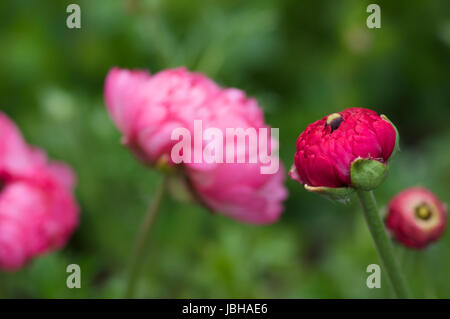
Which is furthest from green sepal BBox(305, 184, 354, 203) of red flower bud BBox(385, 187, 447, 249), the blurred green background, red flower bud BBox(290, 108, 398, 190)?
the blurred green background

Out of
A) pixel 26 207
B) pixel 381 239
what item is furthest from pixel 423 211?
pixel 26 207

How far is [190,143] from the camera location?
2.35ft

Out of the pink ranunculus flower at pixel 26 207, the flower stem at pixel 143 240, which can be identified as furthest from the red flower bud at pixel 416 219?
the pink ranunculus flower at pixel 26 207

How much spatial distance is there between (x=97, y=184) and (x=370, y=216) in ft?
2.71

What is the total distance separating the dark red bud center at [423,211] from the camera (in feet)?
2.27

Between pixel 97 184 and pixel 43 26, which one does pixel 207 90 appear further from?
pixel 43 26

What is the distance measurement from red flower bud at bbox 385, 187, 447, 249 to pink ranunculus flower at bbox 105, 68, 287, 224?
13 centimetres

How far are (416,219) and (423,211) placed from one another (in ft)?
0.05

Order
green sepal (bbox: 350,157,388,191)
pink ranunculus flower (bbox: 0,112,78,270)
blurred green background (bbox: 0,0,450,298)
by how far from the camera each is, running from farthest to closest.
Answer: blurred green background (bbox: 0,0,450,298)
pink ranunculus flower (bbox: 0,112,78,270)
green sepal (bbox: 350,157,388,191)

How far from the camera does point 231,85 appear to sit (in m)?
1.41

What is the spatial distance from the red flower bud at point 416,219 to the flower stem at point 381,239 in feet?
0.28

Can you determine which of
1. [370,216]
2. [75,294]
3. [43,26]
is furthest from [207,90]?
[43,26]

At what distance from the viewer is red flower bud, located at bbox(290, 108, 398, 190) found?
1.81 feet

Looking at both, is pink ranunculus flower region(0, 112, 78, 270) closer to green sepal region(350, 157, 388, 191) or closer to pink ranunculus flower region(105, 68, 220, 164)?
pink ranunculus flower region(105, 68, 220, 164)
